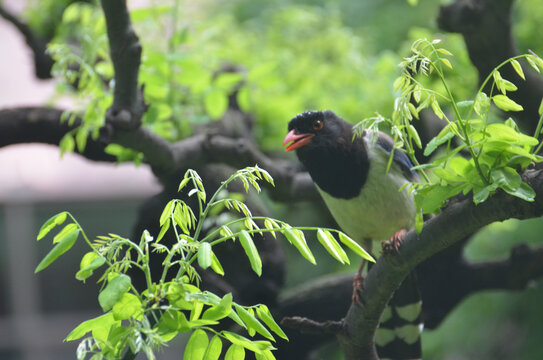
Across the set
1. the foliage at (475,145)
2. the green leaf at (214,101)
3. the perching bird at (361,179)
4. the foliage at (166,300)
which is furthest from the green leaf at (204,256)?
the green leaf at (214,101)

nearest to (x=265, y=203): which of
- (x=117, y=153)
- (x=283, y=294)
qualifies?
(x=283, y=294)

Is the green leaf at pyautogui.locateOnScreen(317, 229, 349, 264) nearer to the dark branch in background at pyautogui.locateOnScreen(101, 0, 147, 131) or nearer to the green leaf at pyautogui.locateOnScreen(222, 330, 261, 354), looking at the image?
the green leaf at pyautogui.locateOnScreen(222, 330, 261, 354)

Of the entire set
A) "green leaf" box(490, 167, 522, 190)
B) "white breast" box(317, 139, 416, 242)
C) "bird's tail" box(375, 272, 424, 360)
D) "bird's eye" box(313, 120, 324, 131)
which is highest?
"green leaf" box(490, 167, 522, 190)

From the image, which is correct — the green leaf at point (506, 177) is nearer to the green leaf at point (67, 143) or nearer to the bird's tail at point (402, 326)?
the bird's tail at point (402, 326)

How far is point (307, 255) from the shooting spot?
0.95 m

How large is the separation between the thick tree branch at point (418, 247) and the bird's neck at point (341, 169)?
15.3 inches

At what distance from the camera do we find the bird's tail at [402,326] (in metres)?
1.62

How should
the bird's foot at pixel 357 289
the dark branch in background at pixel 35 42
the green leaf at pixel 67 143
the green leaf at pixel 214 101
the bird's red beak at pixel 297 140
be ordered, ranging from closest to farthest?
the bird's foot at pixel 357 289 → the bird's red beak at pixel 297 140 → the green leaf at pixel 67 143 → the green leaf at pixel 214 101 → the dark branch in background at pixel 35 42

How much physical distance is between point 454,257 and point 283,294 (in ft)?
2.15

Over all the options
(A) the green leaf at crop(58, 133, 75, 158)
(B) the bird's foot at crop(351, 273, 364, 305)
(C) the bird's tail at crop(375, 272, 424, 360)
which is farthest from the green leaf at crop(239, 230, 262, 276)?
(A) the green leaf at crop(58, 133, 75, 158)

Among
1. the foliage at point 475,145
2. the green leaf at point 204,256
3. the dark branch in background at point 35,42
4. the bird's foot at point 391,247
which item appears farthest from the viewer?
the dark branch in background at point 35,42

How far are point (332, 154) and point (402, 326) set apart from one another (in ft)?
1.72

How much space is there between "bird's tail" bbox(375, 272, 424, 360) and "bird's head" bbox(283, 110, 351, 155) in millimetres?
438

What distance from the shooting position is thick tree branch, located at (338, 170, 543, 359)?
3.43 ft
